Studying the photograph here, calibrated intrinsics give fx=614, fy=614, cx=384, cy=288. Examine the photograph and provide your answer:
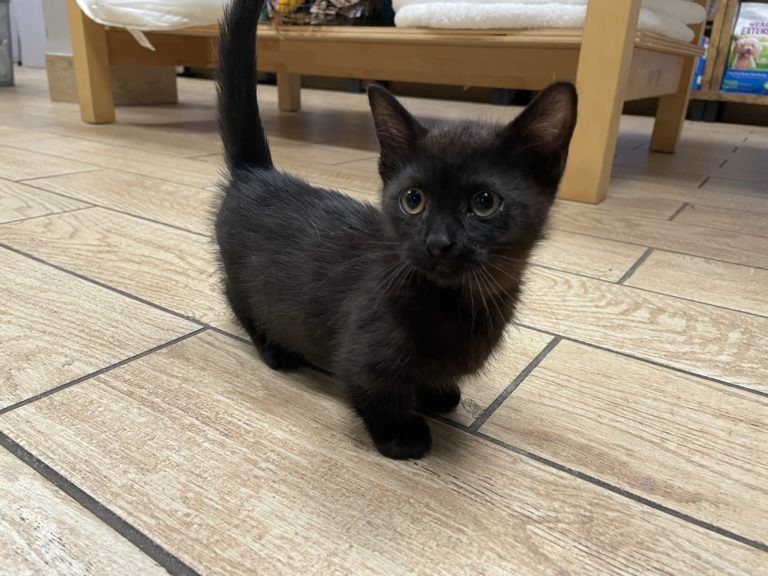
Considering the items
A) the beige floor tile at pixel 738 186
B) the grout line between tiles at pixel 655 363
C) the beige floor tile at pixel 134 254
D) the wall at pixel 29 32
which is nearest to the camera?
the grout line between tiles at pixel 655 363

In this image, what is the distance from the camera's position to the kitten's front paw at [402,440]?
2.10ft

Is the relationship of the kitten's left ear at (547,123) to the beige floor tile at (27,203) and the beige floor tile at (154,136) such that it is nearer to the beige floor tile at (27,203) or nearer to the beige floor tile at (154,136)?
the beige floor tile at (27,203)

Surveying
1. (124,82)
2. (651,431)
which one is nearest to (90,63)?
(124,82)

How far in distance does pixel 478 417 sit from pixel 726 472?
10.3 inches

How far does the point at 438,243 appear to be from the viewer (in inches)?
21.6

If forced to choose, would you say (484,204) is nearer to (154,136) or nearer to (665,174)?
(665,174)

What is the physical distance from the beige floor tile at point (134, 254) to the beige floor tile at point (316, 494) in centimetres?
26

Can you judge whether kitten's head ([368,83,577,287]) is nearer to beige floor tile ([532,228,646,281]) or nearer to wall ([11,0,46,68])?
beige floor tile ([532,228,646,281])

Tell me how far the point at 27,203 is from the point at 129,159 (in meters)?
0.55

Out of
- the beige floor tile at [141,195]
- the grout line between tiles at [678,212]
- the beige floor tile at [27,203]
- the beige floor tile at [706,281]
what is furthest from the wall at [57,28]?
the beige floor tile at [706,281]

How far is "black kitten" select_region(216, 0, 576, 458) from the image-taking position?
581 millimetres

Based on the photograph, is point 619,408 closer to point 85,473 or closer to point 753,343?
point 753,343

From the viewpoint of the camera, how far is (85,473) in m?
0.58

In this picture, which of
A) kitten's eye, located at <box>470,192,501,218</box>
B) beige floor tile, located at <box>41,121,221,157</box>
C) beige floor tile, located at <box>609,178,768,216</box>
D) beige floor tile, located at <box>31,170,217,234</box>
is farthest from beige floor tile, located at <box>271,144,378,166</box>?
kitten's eye, located at <box>470,192,501,218</box>
